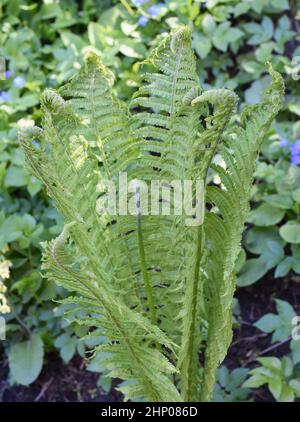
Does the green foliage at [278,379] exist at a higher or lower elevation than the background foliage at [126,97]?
lower

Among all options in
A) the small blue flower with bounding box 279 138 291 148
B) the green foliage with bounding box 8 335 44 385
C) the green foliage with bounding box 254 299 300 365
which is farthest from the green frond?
the small blue flower with bounding box 279 138 291 148

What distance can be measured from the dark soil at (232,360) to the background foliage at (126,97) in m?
0.04

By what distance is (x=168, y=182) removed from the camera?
57.3 inches

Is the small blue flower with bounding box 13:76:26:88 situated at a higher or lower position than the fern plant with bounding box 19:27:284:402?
higher

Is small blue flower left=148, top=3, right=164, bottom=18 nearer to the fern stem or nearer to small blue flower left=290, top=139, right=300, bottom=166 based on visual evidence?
small blue flower left=290, top=139, right=300, bottom=166

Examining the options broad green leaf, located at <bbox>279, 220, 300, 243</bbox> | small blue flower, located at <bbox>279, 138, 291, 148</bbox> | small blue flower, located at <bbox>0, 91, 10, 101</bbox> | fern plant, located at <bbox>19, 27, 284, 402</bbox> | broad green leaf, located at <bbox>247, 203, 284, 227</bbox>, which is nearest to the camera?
fern plant, located at <bbox>19, 27, 284, 402</bbox>

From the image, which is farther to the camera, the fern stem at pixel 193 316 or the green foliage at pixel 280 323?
the green foliage at pixel 280 323

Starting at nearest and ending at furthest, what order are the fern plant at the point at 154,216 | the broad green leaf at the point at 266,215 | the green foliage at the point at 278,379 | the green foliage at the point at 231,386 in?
1. the fern plant at the point at 154,216
2. the green foliage at the point at 278,379
3. the green foliage at the point at 231,386
4. the broad green leaf at the point at 266,215

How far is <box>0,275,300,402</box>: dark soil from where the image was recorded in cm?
205

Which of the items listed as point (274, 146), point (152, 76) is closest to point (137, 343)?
point (152, 76)

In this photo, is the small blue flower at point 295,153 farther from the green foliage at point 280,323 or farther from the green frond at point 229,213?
the green frond at point 229,213

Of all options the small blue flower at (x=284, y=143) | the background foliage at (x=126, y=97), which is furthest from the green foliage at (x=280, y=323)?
the small blue flower at (x=284, y=143)

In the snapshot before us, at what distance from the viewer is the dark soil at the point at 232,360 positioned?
205cm

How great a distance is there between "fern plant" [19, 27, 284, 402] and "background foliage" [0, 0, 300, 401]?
0.42m
